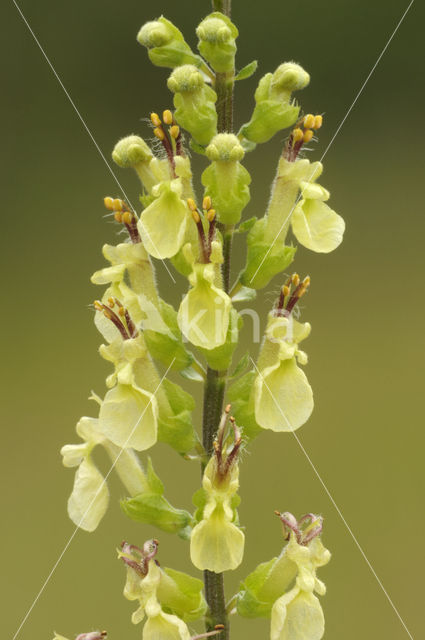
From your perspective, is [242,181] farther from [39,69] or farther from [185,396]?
[39,69]

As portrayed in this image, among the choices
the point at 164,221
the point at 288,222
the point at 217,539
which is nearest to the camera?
the point at 217,539

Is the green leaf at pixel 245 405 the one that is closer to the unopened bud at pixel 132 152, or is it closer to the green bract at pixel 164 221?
the green bract at pixel 164 221

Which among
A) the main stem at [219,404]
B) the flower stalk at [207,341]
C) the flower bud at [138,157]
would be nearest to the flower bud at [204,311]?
the flower stalk at [207,341]

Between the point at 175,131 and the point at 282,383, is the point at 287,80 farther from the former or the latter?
the point at 282,383

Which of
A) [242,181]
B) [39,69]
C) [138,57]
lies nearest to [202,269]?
A: [242,181]

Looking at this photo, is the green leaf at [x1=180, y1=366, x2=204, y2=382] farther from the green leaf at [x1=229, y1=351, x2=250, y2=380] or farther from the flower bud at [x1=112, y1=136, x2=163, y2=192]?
the flower bud at [x1=112, y1=136, x2=163, y2=192]

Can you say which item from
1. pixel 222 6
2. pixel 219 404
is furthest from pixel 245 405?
pixel 222 6

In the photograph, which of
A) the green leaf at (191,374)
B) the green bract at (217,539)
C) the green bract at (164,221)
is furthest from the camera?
the green leaf at (191,374)
